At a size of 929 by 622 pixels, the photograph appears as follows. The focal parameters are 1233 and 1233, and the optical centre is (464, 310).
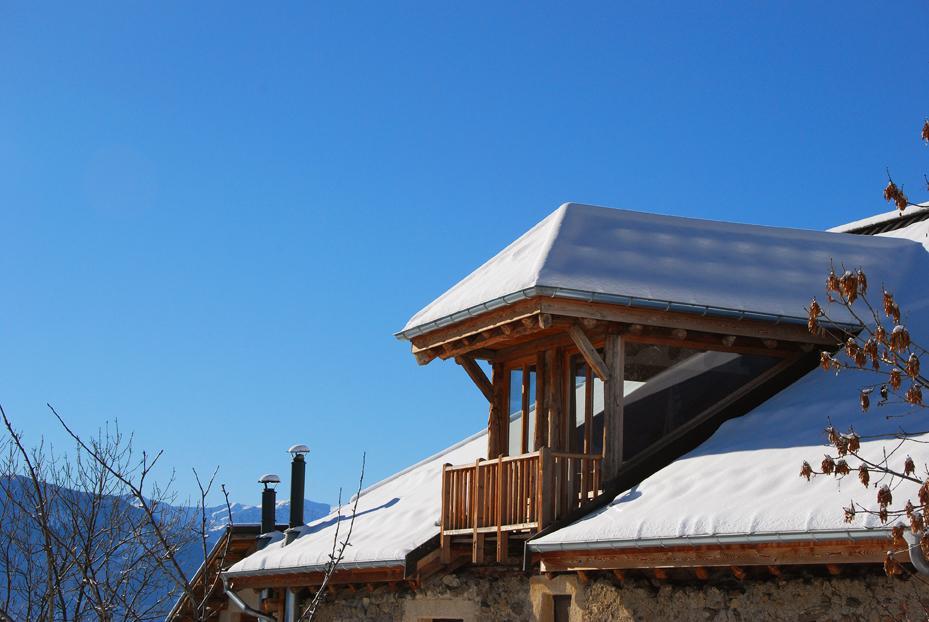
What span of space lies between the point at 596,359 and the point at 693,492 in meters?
1.99

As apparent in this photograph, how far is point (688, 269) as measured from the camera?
488 inches

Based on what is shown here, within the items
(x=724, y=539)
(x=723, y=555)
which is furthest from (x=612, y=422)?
(x=724, y=539)

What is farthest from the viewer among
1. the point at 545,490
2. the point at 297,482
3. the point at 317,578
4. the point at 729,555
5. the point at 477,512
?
the point at 297,482

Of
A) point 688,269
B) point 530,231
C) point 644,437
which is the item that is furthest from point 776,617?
point 530,231

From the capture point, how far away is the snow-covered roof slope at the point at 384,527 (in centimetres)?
1248

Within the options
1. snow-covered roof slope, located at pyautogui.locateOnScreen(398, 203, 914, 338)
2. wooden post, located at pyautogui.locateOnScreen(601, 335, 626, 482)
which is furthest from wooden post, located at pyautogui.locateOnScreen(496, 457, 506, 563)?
snow-covered roof slope, located at pyautogui.locateOnScreen(398, 203, 914, 338)

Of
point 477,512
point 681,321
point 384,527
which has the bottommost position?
point 384,527

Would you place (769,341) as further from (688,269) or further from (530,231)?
(530,231)

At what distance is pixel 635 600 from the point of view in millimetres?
9945

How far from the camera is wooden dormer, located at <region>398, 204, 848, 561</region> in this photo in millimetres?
11344

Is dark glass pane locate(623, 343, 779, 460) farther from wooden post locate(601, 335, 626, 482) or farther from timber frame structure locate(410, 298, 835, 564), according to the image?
wooden post locate(601, 335, 626, 482)

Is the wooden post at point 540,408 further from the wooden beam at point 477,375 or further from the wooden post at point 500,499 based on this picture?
the wooden beam at point 477,375

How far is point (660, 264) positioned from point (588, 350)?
1578 mm

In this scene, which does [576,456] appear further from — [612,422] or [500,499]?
[500,499]
